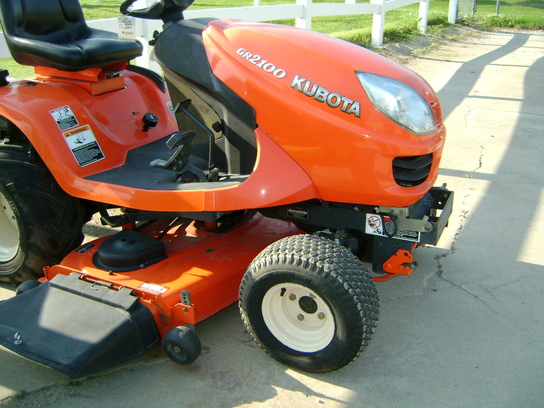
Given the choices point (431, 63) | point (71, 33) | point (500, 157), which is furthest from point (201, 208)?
point (431, 63)

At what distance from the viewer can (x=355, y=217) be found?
2.65 metres

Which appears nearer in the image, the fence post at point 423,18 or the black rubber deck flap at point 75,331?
the black rubber deck flap at point 75,331

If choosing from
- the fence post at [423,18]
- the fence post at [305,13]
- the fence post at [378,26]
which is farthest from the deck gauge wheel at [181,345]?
the fence post at [423,18]

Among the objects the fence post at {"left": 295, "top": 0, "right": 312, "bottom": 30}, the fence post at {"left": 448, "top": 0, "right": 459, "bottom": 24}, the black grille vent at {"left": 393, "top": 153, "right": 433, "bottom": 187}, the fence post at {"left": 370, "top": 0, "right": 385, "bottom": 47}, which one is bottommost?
the fence post at {"left": 448, "top": 0, "right": 459, "bottom": 24}

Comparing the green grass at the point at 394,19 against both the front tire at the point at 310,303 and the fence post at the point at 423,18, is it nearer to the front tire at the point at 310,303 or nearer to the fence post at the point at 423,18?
the fence post at the point at 423,18

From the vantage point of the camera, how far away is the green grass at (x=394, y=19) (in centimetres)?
986

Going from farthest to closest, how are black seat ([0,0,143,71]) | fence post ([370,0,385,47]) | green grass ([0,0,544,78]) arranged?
green grass ([0,0,544,78])
fence post ([370,0,385,47])
black seat ([0,0,143,71])

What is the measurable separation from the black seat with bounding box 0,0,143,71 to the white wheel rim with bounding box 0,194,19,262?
2.54ft

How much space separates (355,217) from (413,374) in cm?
67

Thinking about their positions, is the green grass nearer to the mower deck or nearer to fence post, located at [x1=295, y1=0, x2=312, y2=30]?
fence post, located at [x1=295, y1=0, x2=312, y2=30]

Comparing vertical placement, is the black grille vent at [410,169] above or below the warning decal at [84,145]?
above

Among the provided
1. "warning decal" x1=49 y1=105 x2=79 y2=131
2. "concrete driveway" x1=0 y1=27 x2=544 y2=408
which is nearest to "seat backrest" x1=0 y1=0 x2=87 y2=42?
"warning decal" x1=49 y1=105 x2=79 y2=131

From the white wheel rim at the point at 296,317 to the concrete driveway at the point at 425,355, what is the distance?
13 cm

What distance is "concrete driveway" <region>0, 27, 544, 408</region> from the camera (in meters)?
2.42
